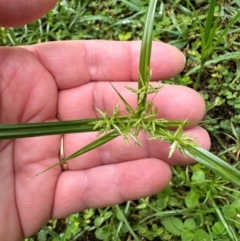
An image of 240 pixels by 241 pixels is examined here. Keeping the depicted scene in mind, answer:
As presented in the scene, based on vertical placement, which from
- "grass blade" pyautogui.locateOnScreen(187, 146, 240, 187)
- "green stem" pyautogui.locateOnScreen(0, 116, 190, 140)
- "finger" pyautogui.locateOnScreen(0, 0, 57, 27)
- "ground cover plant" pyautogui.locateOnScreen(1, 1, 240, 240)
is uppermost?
"finger" pyautogui.locateOnScreen(0, 0, 57, 27)

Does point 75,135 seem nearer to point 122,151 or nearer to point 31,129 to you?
point 122,151

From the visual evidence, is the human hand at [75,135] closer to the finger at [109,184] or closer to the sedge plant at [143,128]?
the finger at [109,184]

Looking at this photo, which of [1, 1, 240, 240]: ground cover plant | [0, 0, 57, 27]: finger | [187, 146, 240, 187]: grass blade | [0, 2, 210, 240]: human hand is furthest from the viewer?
[1, 1, 240, 240]: ground cover plant

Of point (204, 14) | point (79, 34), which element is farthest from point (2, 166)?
point (204, 14)

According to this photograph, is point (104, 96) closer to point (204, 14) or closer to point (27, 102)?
point (27, 102)

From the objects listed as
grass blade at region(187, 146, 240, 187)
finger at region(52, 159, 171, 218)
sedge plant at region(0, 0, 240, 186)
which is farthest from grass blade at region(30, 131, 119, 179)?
finger at region(52, 159, 171, 218)

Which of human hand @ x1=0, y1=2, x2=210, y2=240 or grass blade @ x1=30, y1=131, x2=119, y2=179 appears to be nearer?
grass blade @ x1=30, y1=131, x2=119, y2=179

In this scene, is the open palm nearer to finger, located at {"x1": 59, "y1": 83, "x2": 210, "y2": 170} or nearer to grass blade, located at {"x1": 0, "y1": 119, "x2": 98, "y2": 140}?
finger, located at {"x1": 59, "y1": 83, "x2": 210, "y2": 170}

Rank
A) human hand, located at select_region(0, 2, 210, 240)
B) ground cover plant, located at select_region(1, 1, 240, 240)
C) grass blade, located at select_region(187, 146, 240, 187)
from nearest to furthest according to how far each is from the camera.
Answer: grass blade, located at select_region(187, 146, 240, 187) → human hand, located at select_region(0, 2, 210, 240) → ground cover plant, located at select_region(1, 1, 240, 240)
